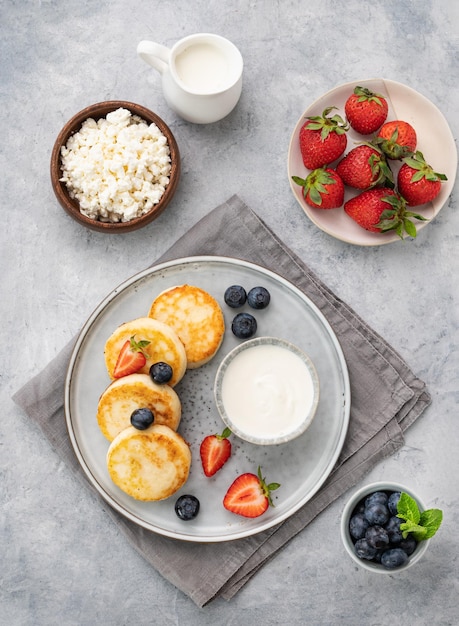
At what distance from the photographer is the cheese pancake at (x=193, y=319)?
2.12 metres

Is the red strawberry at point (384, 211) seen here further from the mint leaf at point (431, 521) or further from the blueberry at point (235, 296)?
the mint leaf at point (431, 521)

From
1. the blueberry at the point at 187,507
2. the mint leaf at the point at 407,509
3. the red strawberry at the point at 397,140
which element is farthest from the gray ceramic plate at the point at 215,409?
the red strawberry at the point at 397,140

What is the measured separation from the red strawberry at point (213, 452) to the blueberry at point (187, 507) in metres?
0.09

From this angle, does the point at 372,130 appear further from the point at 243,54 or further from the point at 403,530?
the point at 403,530

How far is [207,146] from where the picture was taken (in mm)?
2342

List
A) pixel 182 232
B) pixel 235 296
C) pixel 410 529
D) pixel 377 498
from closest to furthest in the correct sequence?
1. pixel 410 529
2. pixel 377 498
3. pixel 235 296
4. pixel 182 232

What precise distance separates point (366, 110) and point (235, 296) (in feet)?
2.38

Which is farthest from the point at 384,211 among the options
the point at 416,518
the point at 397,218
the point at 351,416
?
the point at 416,518

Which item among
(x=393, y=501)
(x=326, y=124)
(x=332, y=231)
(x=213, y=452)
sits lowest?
(x=213, y=452)

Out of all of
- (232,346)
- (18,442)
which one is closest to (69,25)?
(232,346)

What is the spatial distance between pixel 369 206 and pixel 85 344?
1.01 metres

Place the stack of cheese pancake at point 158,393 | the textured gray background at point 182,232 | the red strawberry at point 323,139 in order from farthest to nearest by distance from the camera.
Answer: the textured gray background at point 182,232
the red strawberry at point 323,139
the stack of cheese pancake at point 158,393

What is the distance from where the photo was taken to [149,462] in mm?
2057

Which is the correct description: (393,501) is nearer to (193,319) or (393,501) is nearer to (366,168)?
(193,319)
